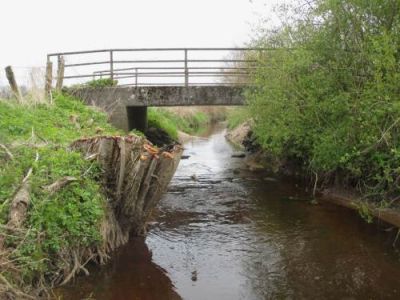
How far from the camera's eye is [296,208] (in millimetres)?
13555

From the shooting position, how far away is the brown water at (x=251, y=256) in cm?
800

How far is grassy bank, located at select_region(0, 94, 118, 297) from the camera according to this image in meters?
6.78

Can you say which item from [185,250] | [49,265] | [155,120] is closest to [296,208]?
[185,250]

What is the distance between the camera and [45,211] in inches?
300

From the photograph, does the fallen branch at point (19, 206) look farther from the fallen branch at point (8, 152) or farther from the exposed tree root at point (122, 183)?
the fallen branch at point (8, 152)

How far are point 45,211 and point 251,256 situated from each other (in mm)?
4042

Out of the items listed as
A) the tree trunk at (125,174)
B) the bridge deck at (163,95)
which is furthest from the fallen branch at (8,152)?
the bridge deck at (163,95)

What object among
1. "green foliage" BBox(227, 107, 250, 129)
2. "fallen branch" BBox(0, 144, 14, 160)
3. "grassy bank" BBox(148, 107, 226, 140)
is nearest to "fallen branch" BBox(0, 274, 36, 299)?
"fallen branch" BBox(0, 144, 14, 160)

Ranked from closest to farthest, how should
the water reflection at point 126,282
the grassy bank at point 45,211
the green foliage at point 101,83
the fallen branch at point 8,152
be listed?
the grassy bank at point 45,211, the water reflection at point 126,282, the fallen branch at point 8,152, the green foliage at point 101,83

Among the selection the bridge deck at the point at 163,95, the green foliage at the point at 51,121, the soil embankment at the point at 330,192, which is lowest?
the soil embankment at the point at 330,192

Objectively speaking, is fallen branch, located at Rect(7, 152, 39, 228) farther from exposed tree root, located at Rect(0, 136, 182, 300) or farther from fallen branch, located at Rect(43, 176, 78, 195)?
fallen branch, located at Rect(43, 176, 78, 195)

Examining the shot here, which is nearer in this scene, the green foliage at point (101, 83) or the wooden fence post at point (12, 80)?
the wooden fence post at point (12, 80)

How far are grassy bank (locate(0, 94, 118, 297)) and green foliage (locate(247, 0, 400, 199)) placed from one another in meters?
5.41

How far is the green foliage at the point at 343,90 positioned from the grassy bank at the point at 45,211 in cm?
541
